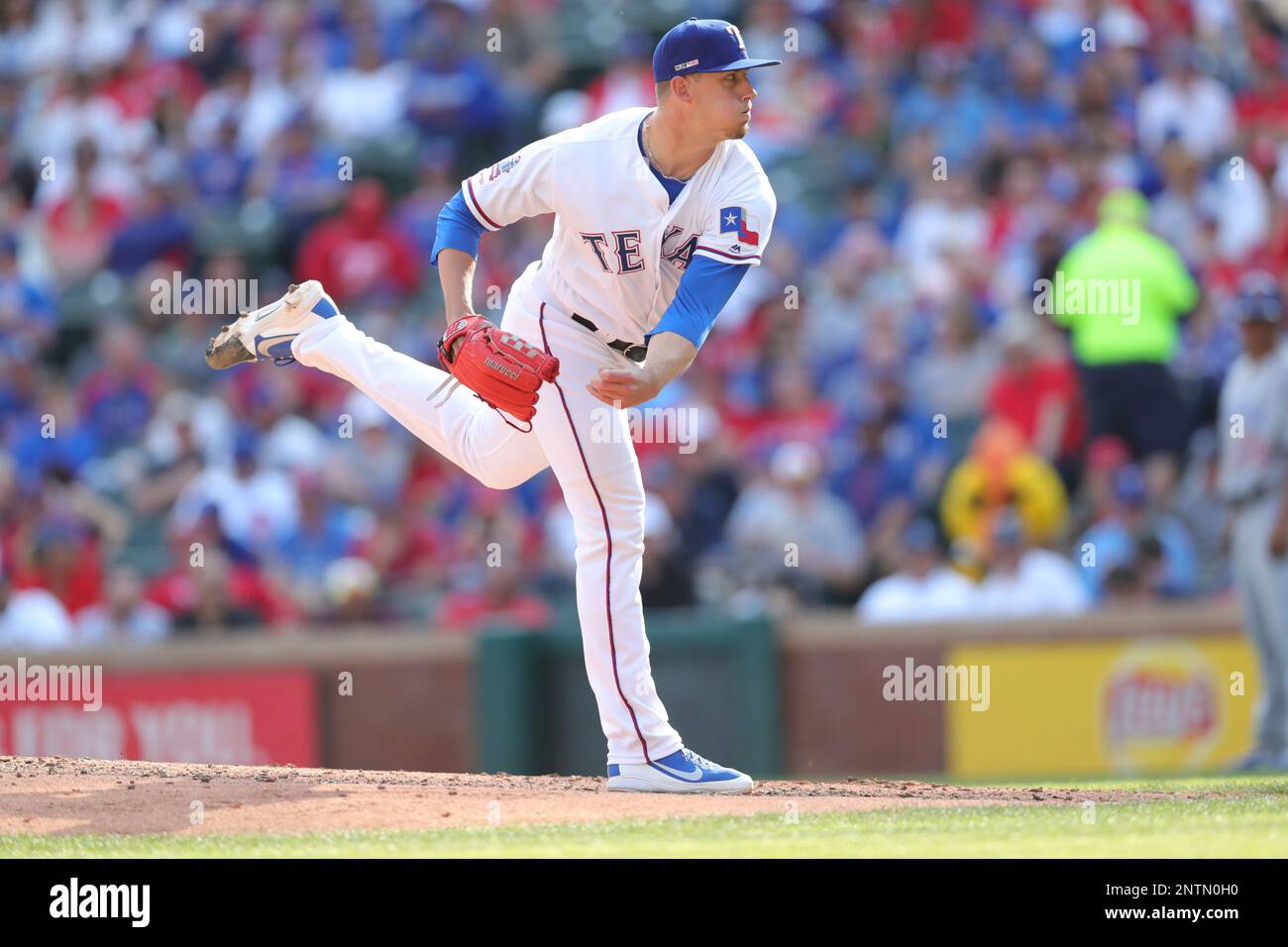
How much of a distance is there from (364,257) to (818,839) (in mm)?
9026

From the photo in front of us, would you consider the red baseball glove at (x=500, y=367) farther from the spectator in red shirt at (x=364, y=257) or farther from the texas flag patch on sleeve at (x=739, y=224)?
the spectator in red shirt at (x=364, y=257)

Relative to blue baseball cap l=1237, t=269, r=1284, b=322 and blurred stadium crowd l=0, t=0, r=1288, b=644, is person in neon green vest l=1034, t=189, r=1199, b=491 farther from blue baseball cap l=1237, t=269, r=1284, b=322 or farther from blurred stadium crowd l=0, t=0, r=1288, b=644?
blue baseball cap l=1237, t=269, r=1284, b=322

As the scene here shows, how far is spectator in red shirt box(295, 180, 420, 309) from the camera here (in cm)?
1344

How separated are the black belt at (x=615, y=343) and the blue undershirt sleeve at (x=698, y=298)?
357 mm

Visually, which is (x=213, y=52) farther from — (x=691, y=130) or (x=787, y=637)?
(x=691, y=130)

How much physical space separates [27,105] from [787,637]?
961 cm

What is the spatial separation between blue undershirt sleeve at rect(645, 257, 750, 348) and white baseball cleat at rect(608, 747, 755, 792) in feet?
4.22

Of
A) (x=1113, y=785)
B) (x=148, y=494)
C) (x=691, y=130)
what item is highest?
(x=691, y=130)

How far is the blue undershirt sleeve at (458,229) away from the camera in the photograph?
6129 millimetres

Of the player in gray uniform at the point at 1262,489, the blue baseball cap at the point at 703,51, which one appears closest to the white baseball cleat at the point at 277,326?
the blue baseball cap at the point at 703,51

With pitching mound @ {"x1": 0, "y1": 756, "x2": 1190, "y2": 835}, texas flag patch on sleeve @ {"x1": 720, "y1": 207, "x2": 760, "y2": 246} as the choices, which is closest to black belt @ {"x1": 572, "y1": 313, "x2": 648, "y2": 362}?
texas flag patch on sleeve @ {"x1": 720, "y1": 207, "x2": 760, "y2": 246}

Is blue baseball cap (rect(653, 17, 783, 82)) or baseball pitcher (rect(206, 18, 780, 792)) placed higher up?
blue baseball cap (rect(653, 17, 783, 82))
